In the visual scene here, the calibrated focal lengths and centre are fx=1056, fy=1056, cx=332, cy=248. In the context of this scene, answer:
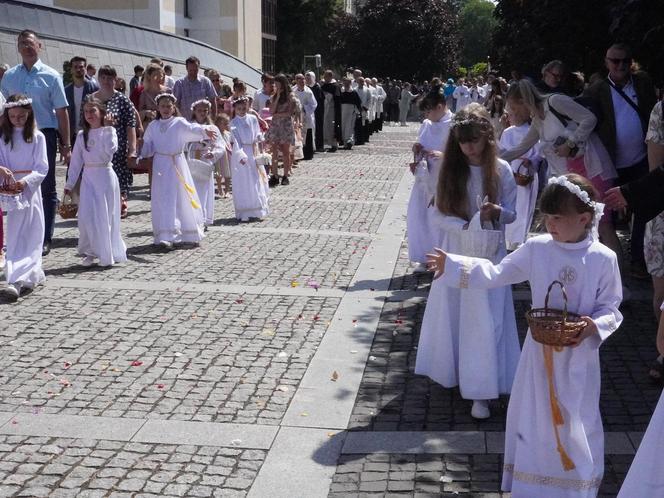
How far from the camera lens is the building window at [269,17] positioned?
59250mm

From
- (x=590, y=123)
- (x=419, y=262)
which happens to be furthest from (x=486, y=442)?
(x=419, y=262)

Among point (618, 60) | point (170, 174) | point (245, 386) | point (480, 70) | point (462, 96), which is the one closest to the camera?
point (245, 386)

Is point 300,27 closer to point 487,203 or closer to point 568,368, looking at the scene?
point 487,203

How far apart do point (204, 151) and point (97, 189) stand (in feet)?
8.41

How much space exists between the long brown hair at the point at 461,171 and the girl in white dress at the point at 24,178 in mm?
4284

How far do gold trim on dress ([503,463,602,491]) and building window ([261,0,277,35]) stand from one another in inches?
2205

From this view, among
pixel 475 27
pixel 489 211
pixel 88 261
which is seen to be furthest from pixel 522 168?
pixel 475 27

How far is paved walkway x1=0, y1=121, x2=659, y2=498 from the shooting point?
202 inches

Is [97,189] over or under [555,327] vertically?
under

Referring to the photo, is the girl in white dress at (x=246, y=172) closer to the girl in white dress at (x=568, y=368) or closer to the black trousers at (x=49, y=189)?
the black trousers at (x=49, y=189)

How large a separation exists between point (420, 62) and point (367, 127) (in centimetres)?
3250

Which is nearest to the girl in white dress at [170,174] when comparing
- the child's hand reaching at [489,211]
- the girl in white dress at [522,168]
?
the girl in white dress at [522,168]

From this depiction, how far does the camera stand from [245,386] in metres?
6.55

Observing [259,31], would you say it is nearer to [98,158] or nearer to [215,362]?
[98,158]
